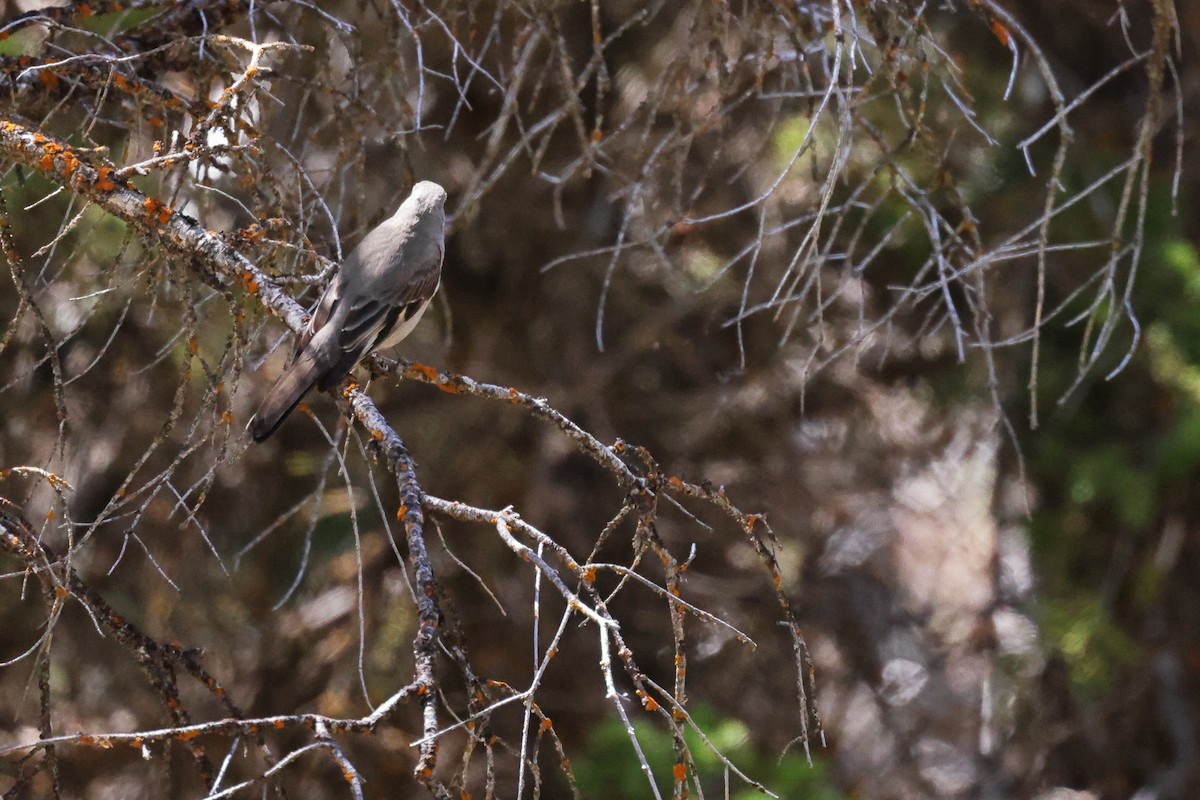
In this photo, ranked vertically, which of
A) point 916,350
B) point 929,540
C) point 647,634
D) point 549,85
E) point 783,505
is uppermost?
point 549,85

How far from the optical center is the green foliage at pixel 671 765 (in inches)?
175

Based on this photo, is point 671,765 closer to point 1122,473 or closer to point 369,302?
point 369,302

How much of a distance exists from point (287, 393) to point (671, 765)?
6.56 feet

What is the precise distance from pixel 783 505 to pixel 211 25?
4.38m

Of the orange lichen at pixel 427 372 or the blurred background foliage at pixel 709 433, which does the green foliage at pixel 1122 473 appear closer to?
the blurred background foliage at pixel 709 433

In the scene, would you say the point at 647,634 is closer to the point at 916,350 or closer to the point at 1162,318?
the point at 916,350

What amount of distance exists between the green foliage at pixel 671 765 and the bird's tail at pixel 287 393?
191 centimetres

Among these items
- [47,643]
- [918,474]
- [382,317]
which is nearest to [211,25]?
[382,317]

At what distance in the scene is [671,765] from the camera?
14.6 ft

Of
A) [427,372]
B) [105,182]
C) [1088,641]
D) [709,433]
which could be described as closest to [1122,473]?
[1088,641]

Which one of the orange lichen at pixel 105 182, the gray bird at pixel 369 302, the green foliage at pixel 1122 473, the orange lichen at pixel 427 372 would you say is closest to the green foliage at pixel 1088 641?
the green foliage at pixel 1122 473

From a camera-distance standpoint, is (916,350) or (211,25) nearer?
(211,25)

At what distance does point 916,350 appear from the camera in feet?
21.7

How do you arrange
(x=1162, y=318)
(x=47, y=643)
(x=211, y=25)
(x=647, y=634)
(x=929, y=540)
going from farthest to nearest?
1. (x=929, y=540)
2. (x=647, y=634)
3. (x=1162, y=318)
4. (x=211, y=25)
5. (x=47, y=643)
